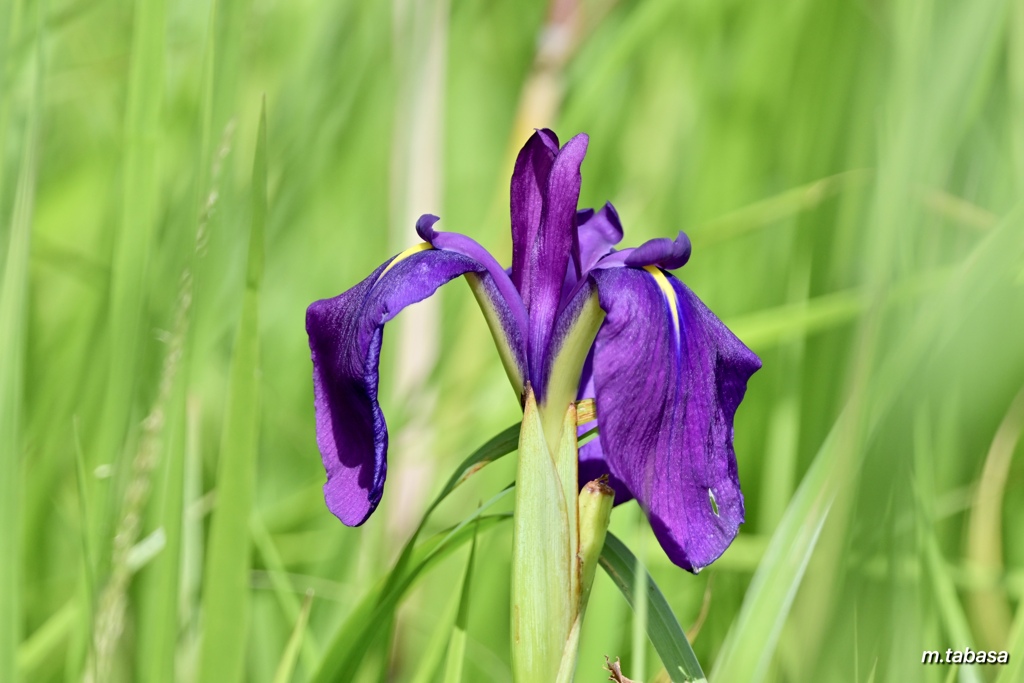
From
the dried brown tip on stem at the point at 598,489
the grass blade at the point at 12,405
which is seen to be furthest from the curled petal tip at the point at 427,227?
the grass blade at the point at 12,405

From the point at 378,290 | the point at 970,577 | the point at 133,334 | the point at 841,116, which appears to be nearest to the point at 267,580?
the point at 133,334

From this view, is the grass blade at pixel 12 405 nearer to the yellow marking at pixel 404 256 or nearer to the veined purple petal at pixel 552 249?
the yellow marking at pixel 404 256

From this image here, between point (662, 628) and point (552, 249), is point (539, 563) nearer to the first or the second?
point (662, 628)

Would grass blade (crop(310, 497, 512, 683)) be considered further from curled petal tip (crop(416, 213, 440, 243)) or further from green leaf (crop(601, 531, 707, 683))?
curled petal tip (crop(416, 213, 440, 243))

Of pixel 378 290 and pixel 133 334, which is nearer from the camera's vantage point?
pixel 378 290

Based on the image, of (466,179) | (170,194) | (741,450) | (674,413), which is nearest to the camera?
(674,413)

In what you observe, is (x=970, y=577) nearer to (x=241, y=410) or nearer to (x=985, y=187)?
(x=985, y=187)

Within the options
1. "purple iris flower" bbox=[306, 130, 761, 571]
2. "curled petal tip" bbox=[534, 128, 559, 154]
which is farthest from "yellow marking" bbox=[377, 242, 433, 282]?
"curled petal tip" bbox=[534, 128, 559, 154]
